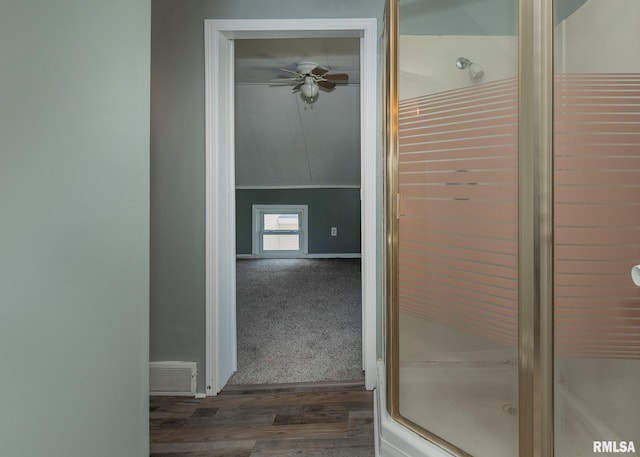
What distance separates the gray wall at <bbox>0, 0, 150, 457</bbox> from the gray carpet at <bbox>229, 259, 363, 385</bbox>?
1.10m

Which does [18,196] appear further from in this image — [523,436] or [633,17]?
[633,17]

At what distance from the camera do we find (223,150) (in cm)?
198

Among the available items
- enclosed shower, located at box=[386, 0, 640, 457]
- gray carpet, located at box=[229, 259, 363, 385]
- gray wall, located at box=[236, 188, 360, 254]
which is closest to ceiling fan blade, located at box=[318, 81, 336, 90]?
enclosed shower, located at box=[386, 0, 640, 457]

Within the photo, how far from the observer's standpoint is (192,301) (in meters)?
1.94

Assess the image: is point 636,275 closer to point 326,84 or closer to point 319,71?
point 319,71

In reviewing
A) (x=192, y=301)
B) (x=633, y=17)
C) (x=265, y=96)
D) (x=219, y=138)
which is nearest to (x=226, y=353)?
(x=192, y=301)

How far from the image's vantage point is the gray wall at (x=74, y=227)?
2.34 ft

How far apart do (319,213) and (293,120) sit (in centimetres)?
186

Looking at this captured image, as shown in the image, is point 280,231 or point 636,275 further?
point 280,231

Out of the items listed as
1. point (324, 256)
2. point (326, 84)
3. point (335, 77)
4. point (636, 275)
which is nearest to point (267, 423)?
point (636, 275)

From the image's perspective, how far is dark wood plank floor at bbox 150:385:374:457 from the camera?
4.87 feet

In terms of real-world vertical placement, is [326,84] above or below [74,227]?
above

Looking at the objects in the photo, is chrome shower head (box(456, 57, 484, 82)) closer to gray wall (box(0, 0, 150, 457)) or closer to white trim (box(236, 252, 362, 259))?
gray wall (box(0, 0, 150, 457))

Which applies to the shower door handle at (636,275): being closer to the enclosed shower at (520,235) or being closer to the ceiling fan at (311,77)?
the enclosed shower at (520,235)
